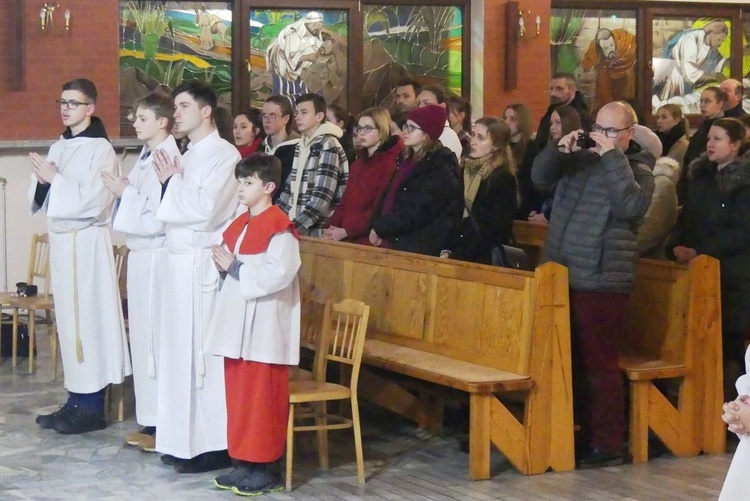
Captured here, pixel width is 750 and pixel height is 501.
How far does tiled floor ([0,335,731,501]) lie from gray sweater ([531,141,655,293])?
895 millimetres

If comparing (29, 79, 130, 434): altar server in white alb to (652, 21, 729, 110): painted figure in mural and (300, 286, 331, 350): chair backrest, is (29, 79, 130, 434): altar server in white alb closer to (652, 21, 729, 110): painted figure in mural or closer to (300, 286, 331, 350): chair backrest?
(300, 286, 331, 350): chair backrest

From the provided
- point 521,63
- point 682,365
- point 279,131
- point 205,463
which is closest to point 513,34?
point 521,63

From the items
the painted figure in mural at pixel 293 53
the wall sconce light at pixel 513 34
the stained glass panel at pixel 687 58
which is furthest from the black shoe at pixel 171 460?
the stained glass panel at pixel 687 58

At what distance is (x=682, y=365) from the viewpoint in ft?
20.3

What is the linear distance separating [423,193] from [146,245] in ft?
4.73

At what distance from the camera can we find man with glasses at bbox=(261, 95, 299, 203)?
8.31 meters

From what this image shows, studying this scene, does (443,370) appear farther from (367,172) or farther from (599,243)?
(367,172)

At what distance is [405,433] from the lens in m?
6.75

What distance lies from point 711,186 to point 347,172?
2.27 metres

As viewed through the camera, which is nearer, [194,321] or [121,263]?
[194,321]

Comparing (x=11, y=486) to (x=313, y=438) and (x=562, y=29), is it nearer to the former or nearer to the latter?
(x=313, y=438)

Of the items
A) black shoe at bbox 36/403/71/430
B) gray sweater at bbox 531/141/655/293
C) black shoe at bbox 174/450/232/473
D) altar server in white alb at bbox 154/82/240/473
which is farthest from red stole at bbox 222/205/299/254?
black shoe at bbox 36/403/71/430

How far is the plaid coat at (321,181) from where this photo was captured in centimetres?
782

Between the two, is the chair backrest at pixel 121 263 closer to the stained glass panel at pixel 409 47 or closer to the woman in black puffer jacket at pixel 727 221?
the woman in black puffer jacket at pixel 727 221
